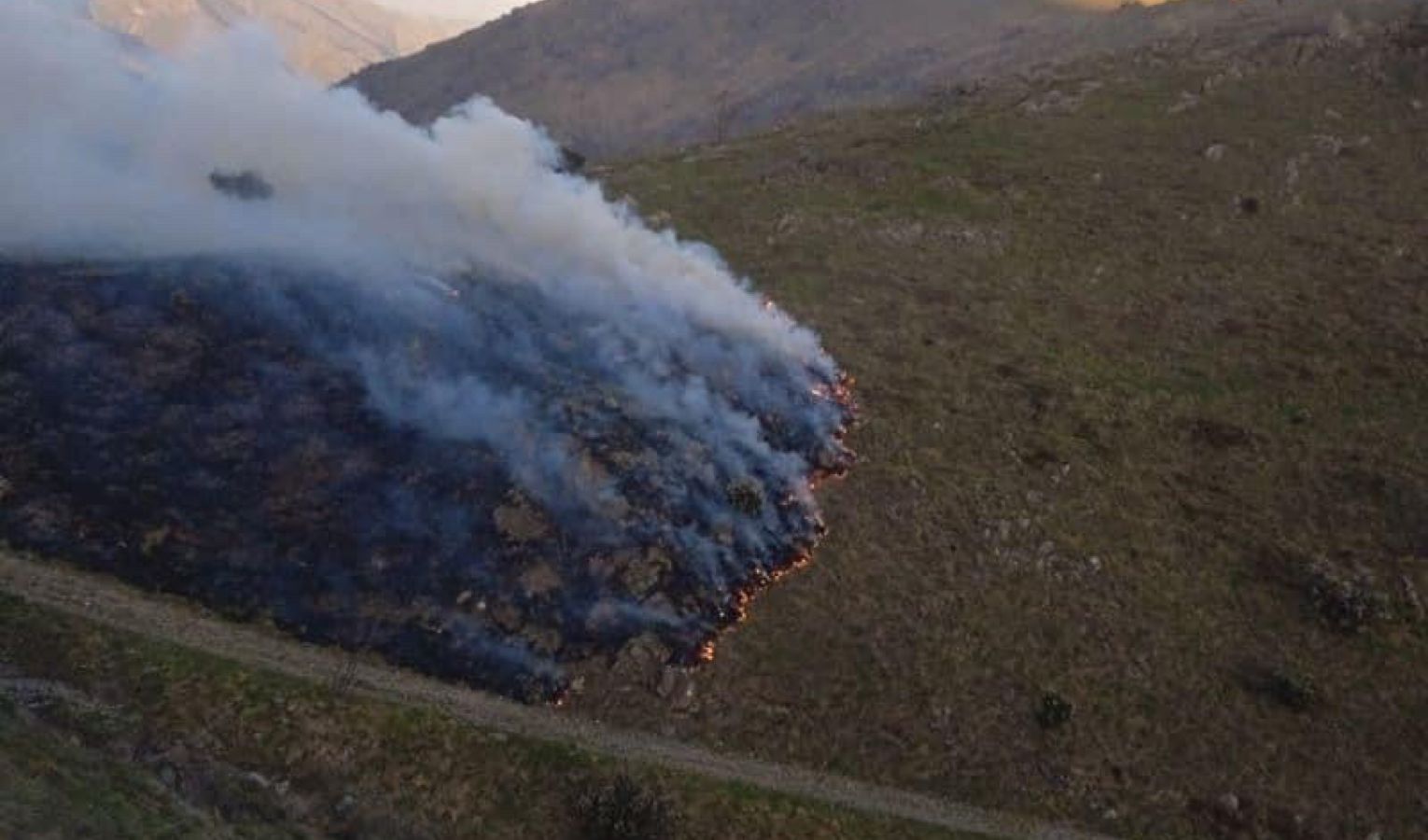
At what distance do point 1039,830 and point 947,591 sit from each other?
6.95 metres

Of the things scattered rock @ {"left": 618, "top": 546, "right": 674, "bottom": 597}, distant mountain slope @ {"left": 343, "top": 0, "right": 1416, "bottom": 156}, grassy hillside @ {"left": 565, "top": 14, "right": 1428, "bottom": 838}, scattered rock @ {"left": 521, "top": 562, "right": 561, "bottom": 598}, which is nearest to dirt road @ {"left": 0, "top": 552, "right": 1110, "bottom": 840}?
grassy hillside @ {"left": 565, "top": 14, "right": 1428, "bottom": 838}

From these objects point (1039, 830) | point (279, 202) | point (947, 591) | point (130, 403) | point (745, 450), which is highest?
point (279, 202)

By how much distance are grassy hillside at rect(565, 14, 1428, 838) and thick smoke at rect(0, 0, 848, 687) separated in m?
2.77

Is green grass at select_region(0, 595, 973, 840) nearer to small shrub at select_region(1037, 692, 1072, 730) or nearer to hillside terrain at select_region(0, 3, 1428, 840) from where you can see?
hillside terrain at select_region(0, 3, 1428, 840)

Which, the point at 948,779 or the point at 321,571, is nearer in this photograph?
the point at 948,779

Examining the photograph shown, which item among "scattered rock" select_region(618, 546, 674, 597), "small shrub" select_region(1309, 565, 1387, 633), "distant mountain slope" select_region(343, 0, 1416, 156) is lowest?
"small shrub" select_region(1309, 565, 1387, 633)

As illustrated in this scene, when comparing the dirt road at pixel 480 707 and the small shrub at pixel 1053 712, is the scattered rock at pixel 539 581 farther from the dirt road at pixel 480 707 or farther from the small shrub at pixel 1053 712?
the small shrub at pixel 1053 712

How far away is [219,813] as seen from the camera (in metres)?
17.2

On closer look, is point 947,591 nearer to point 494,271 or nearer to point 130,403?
point 494,271

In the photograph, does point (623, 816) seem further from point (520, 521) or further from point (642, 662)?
point (520, 521)

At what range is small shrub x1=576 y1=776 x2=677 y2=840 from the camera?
2036 centimetres

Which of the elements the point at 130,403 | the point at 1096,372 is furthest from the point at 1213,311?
the point at 130,403

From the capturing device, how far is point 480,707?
23.4 metres

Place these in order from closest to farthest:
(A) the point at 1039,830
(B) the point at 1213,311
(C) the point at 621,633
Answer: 1. (A) the point at 1039,830
2. (C) the point at 621,633
3. (B) the point at 1213,311
